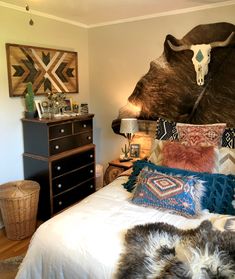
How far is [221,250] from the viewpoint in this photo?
1286mm

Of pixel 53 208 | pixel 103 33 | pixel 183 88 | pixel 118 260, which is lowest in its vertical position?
pixel 53 208

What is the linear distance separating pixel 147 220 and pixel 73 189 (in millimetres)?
1702

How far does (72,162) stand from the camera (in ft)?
10.5

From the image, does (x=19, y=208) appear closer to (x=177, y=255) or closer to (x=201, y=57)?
(x=177, y=255)

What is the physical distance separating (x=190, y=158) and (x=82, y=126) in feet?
5.16

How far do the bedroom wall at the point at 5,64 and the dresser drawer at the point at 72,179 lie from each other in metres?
0.46

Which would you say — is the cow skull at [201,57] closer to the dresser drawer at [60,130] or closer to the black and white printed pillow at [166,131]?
the black and white printed pillow at [166,131]

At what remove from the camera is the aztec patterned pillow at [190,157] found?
2.16 metres

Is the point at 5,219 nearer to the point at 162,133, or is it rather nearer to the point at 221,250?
the point at 162,133

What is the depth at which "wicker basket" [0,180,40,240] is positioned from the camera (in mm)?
2625

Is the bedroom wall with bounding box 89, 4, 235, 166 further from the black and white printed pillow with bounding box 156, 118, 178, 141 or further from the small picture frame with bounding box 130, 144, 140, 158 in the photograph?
the black and white printed pillow with bounding box 156, 118, 178, 141

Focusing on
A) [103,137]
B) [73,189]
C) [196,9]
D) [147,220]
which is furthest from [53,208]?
[196,9]

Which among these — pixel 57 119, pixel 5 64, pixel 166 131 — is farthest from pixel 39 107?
pixel 166 131

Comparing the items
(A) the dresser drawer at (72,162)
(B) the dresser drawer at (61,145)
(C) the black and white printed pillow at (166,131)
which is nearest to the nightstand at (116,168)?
(A) the dresser drawer at (72,162)
